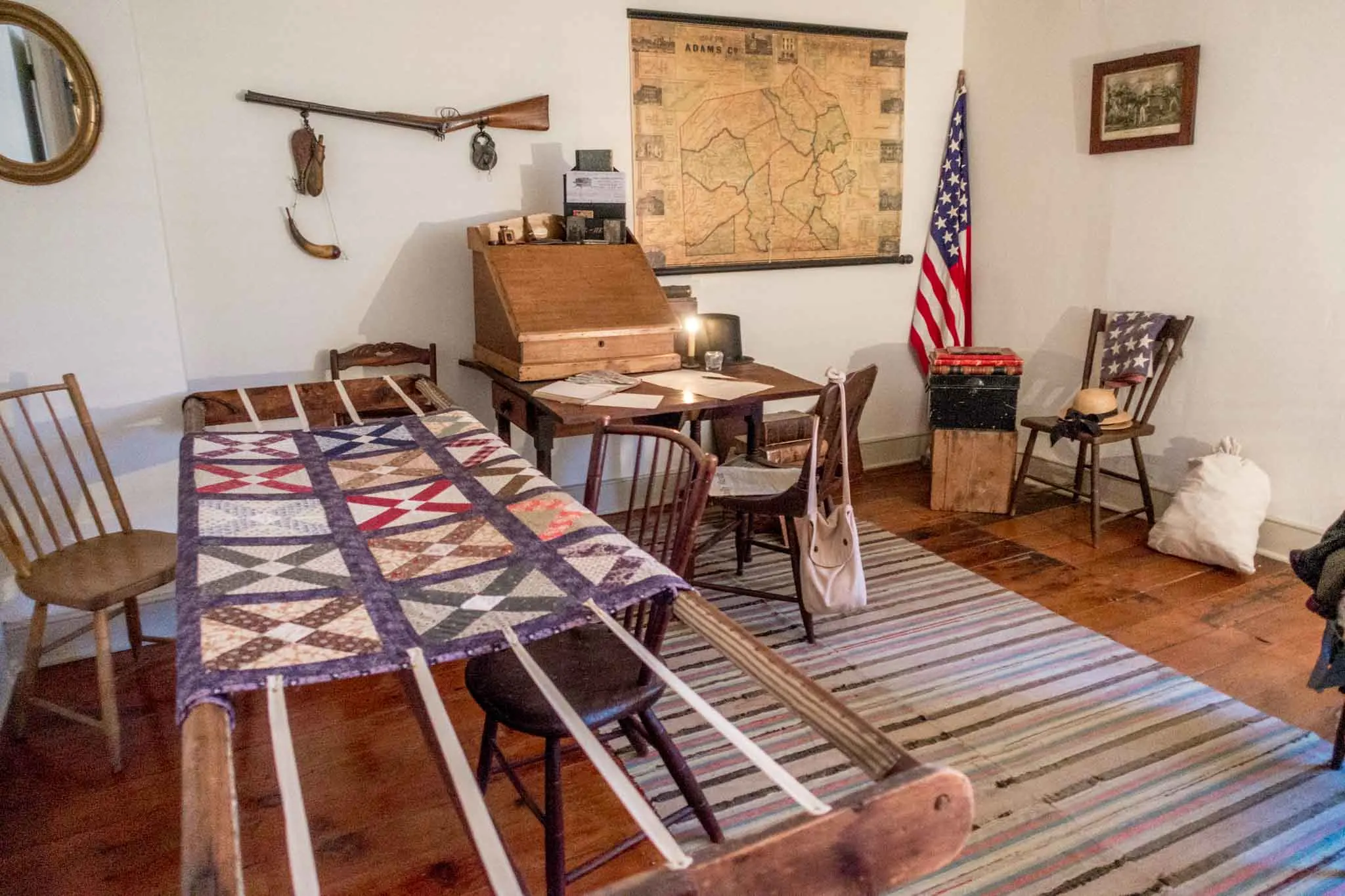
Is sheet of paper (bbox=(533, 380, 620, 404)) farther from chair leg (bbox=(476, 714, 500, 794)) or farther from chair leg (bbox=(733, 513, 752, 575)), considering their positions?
chair leg (bbox=(476, 714, 500, 794))

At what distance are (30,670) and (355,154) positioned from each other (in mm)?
1957

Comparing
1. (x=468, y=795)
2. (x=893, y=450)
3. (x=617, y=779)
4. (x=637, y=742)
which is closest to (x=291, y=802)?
(x=468, y=795)

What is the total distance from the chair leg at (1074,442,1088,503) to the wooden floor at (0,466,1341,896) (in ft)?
1.85

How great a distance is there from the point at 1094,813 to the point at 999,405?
7.05ft

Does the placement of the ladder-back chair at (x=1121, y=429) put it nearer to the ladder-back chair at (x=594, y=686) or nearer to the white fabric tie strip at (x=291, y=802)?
the ladder-back chair at (x=594, y=686)

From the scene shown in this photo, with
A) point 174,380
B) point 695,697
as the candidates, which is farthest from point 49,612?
point 695,697

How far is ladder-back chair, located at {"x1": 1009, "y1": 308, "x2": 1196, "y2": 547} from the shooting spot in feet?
11.6

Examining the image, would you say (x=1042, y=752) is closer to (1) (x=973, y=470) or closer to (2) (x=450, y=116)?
(1) (x=973, y=470)

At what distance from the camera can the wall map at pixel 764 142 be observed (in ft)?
12.4

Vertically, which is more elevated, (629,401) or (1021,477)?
(629,401)

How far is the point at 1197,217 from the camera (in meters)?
3.55

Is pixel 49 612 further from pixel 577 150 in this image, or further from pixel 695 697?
pixel 695 697

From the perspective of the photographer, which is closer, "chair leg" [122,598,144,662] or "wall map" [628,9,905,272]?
"chair leg" [122,598,144,662]

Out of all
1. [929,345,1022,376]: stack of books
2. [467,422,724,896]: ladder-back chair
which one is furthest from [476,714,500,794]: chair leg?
[929,345,1022,376]: stack of books
